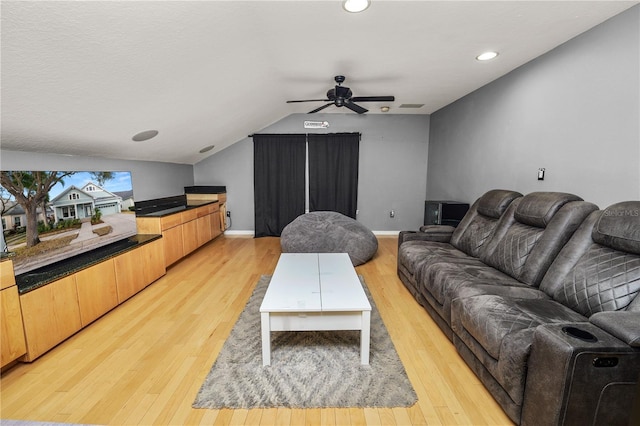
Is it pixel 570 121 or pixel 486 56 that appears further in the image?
pixel 486 56

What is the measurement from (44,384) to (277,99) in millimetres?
3610

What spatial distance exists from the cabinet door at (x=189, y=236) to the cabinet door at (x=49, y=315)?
186 cm

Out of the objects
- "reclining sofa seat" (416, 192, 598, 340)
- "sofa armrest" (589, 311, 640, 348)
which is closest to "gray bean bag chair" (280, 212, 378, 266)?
"reclining sofa seat" (416, 192, 598, 340)

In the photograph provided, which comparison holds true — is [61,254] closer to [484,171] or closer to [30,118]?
[30,118]

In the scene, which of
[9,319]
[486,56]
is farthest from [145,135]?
[486,56]

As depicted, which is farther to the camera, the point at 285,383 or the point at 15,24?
the point at 285,383

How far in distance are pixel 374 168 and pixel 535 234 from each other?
338 cm

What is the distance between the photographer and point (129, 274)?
2750 millimetres

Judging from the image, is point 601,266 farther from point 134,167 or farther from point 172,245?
point 134,167

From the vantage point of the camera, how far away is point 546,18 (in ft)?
6.26

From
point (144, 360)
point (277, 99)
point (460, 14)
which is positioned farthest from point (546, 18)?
point (144, 360)

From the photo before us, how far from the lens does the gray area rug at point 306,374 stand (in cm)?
155

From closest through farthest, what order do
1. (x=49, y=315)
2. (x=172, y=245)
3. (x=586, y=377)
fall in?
1. (x=586, y=377)
2. (x=49, y=315)
3. (x=172, y=245)

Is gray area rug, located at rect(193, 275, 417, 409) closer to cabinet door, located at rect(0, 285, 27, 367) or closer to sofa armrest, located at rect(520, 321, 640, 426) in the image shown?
sofa armrest, located at rect(520, 321, 640, 426)
